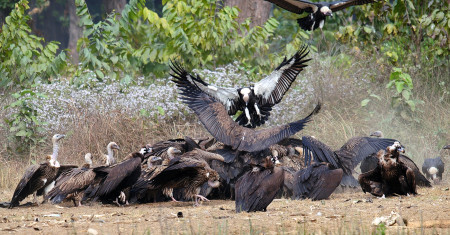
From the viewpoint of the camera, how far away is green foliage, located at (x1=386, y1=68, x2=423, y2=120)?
1141cm

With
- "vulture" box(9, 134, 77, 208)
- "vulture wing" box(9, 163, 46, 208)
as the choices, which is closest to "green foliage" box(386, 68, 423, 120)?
"vulture" box(9, 134, 77, 208)

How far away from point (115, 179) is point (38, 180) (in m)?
0.97

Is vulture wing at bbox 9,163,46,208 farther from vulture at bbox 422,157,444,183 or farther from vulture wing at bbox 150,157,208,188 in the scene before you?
vulture at bbox 422,157,444,183

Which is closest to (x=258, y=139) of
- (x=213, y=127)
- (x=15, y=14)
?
(x=213, y=127)

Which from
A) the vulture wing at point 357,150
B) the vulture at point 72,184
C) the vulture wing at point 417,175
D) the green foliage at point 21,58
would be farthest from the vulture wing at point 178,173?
the green foliage at point 21,58

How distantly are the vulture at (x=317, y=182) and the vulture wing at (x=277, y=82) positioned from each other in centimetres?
193

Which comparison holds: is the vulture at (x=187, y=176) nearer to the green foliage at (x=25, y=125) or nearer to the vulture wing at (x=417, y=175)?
the vulture wing at (x=417, y=175)

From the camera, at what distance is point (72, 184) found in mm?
7688

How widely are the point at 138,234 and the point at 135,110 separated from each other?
20.2 ft

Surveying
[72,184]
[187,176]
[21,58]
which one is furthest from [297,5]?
[21,58]

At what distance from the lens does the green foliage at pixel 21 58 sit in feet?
42.9

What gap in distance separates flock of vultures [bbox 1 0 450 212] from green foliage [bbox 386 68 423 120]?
234 centimetres

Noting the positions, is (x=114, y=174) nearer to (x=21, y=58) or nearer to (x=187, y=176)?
(x=187, y=176)

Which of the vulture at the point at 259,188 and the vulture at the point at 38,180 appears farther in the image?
the vulture at the point at 38,180
